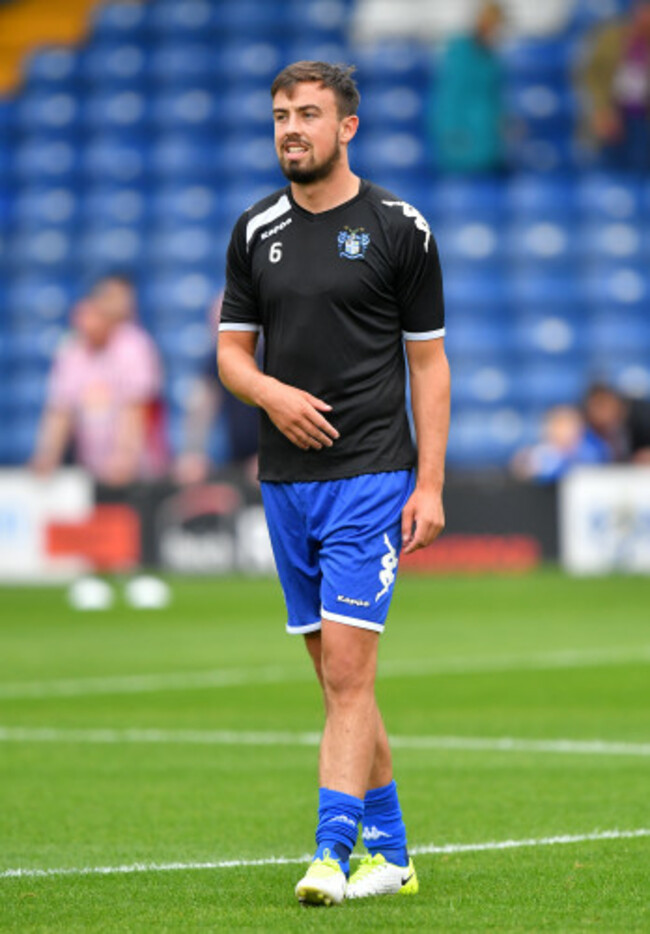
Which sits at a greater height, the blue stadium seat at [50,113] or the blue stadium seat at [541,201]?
the blue stadium seat at [50,113]

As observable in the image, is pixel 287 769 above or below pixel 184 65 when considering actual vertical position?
below

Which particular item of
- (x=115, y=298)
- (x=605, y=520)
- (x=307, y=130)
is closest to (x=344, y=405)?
(x=307, y=130)

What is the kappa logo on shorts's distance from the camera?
6.43 m

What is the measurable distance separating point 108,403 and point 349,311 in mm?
17405

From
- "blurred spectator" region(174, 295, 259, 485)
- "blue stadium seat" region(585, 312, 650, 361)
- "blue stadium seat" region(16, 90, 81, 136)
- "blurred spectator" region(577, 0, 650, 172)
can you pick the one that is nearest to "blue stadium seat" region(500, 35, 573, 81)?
"blurred spectator" region(577, 0, 650, 172)

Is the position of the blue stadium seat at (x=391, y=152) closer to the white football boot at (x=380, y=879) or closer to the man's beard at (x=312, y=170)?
the man's beard at (x=312, y=170)

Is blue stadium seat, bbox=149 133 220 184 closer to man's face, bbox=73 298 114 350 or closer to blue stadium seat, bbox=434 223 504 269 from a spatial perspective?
blue stadium seat, bbox=434 223 504 269

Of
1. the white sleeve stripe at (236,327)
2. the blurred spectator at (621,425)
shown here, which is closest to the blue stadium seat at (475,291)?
the blurred spectator at (621,425)

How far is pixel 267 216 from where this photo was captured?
6582 mm

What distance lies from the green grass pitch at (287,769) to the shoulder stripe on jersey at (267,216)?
1953mm

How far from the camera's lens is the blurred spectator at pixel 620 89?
2830 centimetres

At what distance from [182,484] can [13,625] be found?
5900 mm

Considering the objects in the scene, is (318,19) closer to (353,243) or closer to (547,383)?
(547,383)

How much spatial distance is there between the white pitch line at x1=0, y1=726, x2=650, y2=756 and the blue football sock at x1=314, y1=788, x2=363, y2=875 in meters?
3.83
